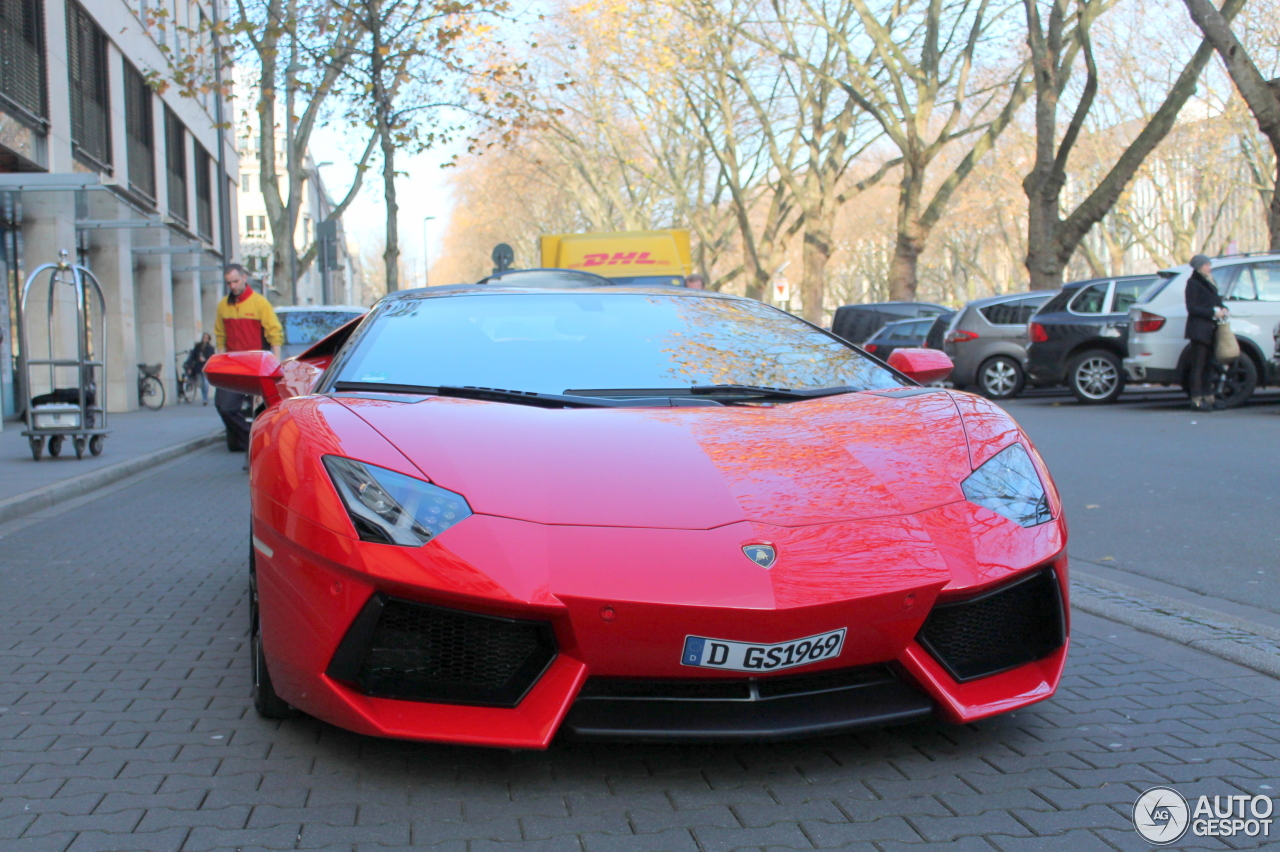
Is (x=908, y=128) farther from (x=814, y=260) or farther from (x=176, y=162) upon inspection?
(x=176, y=162)

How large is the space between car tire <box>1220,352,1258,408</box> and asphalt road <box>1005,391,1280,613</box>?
21 centimetres

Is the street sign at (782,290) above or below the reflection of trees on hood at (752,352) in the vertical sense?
above

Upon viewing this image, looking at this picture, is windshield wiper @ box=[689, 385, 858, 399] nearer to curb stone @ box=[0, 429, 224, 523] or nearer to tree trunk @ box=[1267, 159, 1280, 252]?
curb stone @ box=[0, 429, 224, 523]

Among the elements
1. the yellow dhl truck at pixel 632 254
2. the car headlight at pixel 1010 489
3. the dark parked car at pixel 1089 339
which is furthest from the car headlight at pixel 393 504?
the yellow dhl truck at pixel 632 254

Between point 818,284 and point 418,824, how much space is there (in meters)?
32.8

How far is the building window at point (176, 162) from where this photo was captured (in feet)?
94.3

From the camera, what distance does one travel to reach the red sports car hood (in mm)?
2871

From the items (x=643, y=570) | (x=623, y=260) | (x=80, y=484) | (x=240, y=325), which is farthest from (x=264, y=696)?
(x=623, y=260)

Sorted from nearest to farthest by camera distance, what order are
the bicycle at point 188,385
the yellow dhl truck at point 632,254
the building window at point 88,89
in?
1. the yellow dhl truck at point 632,254
2. the building window at point 88,89
3. the bicycle at point 188,385

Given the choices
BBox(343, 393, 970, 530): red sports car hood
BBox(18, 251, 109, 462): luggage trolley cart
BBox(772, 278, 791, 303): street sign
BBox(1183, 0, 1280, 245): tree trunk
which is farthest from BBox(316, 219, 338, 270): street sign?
BBox(343, 393, 970, 530): red sports car hood

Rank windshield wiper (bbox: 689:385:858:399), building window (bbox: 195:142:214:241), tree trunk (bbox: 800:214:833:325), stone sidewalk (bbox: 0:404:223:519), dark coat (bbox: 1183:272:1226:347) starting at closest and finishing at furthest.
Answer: windshield wiper (bbox: 689:385:858:399) → stone sidewalk (bbox: 0:404:223:519) → dark coat (bbox: 1183:272:1226:347) → tree trunk (bbox: 800:214:833:325) → building window (bbox: 195:142:214:241)

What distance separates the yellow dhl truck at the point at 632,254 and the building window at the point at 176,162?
1337 cm

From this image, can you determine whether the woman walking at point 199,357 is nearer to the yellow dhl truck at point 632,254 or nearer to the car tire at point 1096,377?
the yellow dhl truck at point 632,254

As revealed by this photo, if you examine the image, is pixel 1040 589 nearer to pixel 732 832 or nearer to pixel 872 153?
pixel 732 832
